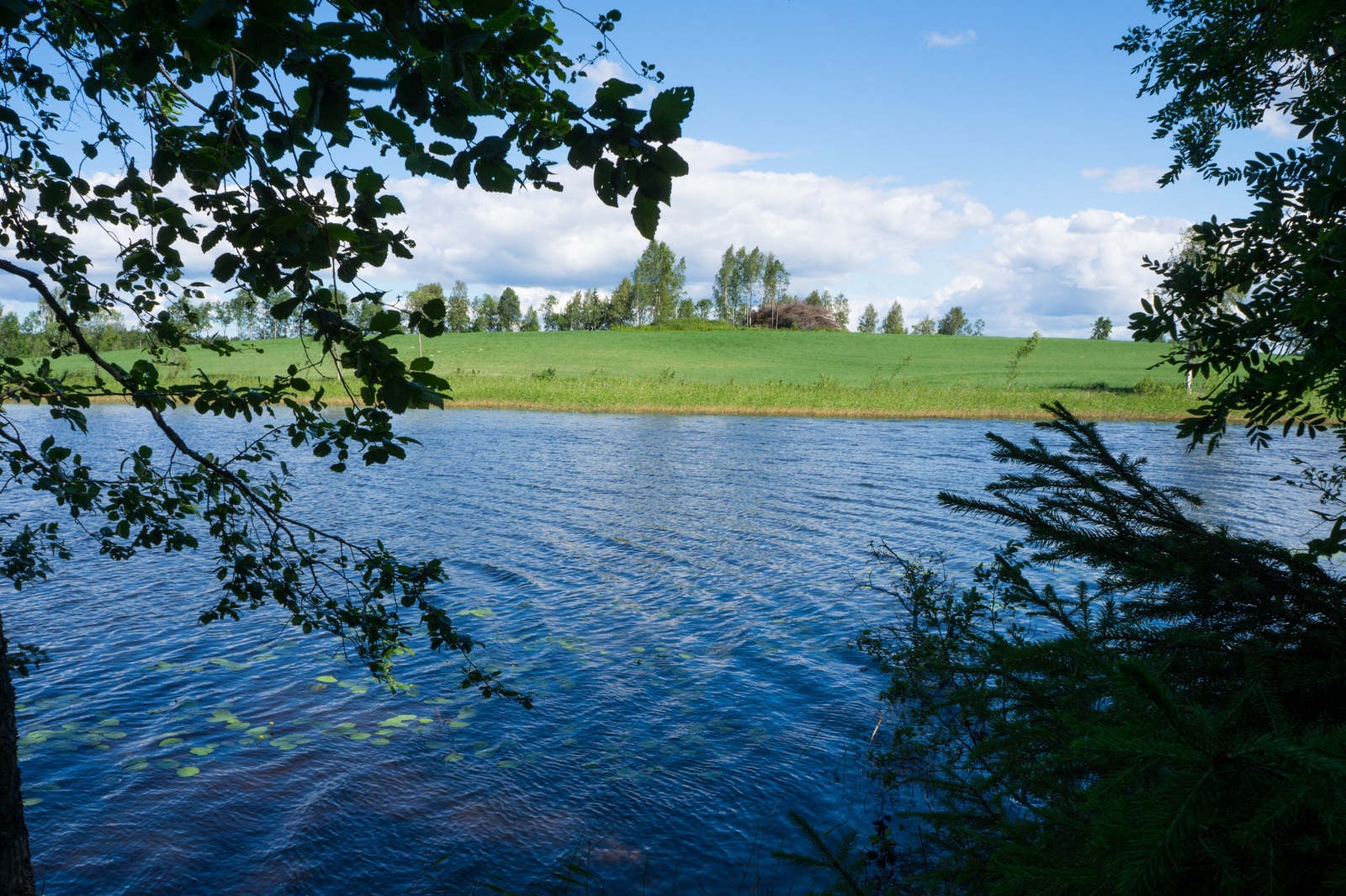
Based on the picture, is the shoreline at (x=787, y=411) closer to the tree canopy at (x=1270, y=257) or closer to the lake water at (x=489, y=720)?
the lake water at (x=489, y=720)

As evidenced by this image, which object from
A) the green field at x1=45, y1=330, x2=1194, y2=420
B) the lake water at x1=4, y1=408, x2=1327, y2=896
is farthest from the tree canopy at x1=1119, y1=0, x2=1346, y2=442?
the green field at x1=45, y1=330, x2=1194, y2=420

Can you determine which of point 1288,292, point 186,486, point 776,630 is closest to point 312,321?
point 186,486

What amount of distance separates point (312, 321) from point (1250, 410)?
509 cm

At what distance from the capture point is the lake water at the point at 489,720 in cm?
646

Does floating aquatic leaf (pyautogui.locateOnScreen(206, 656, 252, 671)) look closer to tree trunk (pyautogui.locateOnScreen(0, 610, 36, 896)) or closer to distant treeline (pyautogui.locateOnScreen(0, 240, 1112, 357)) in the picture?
tree trunk (pyautogui.locateOnScreen(0, 610, 36, 896))

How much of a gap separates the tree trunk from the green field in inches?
1189

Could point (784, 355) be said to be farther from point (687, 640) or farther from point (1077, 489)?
point (1077, 489)

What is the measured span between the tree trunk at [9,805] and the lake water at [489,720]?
250 centimetres

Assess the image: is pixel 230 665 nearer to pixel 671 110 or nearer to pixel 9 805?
pixel 9 805

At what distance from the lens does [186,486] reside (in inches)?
170

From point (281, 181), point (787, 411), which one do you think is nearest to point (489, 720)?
point (281, 181)

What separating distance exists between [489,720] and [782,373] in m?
64.0

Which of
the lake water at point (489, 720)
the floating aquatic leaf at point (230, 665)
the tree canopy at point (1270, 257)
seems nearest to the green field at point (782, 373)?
the lake water at point (489, 720)

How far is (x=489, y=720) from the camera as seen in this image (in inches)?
353
